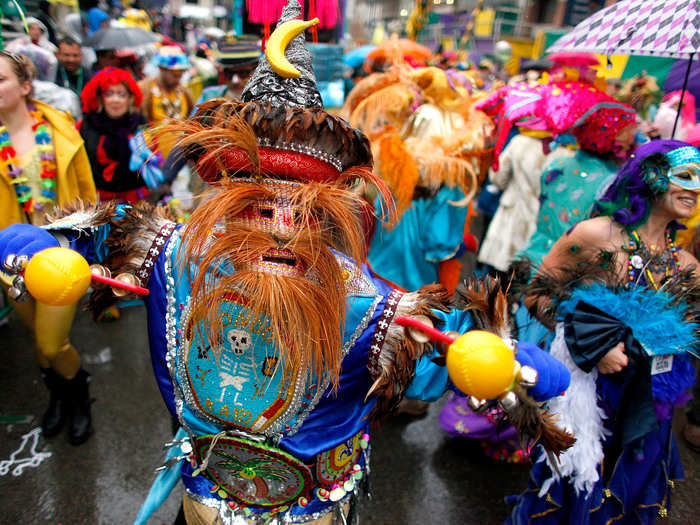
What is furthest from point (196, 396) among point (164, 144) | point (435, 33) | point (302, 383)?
point (435, 33)

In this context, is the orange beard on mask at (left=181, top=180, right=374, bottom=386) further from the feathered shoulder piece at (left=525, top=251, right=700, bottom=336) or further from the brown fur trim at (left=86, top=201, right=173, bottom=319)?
the feathered shoulder piece at (left=525, top=251, right=700, bottom=336)

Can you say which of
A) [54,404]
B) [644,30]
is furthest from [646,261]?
[54,404]

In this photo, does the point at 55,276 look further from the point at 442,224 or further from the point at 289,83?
the point at 442,224

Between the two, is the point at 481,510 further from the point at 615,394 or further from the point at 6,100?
the point at 6,100

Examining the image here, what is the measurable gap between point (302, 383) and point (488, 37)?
1803cm

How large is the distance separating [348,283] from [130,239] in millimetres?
614

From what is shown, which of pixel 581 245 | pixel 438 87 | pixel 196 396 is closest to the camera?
pixel 196 396

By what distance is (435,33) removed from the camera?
46.0 ft

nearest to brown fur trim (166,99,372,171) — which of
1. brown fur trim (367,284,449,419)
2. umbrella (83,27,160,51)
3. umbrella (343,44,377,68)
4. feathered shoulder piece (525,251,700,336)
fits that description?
brown fur trim (367,284,449,419)

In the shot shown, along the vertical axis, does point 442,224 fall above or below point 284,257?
below

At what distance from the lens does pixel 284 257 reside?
3.62ft

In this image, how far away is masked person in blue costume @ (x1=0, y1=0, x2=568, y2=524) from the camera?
1103 mm

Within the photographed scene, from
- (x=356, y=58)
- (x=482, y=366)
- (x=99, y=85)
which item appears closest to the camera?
(x=482, y=366)

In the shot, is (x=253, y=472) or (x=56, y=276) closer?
(x=56, y=276)
